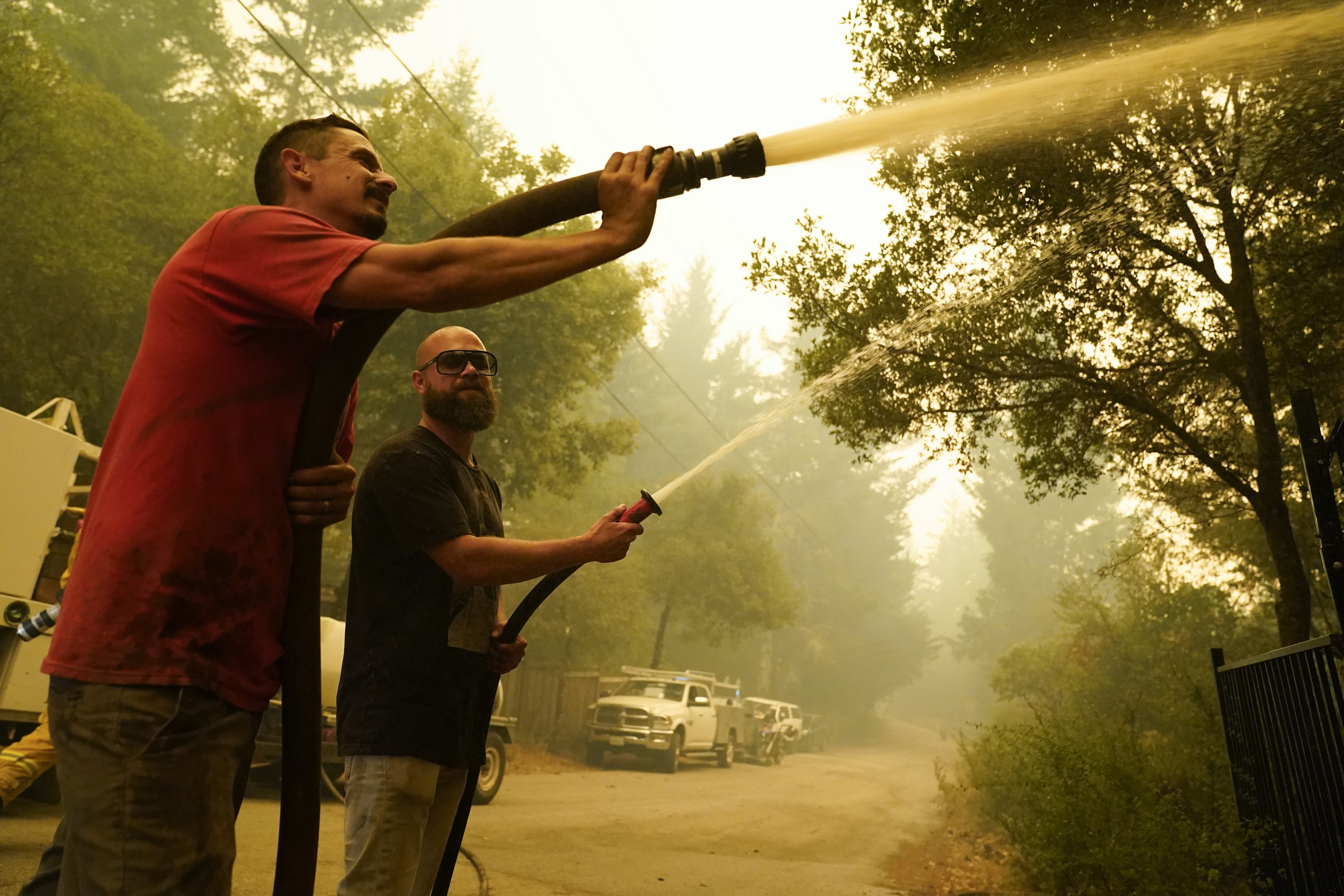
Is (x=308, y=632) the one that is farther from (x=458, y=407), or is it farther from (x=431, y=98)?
(x=431, y=98)

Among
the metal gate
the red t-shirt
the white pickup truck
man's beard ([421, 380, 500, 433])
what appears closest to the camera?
the red t-shirt

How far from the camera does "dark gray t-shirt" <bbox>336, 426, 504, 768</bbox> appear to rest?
324 cm

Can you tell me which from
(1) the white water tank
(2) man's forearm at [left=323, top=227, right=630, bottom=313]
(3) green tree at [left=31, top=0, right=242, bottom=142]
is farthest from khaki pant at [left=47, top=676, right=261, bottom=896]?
(3) green tree at [left=31, top=0, right=242, bottom=142]

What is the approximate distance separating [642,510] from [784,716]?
3262 cm

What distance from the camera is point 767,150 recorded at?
272 centimetres

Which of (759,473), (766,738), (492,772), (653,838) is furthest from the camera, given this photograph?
(759,473)

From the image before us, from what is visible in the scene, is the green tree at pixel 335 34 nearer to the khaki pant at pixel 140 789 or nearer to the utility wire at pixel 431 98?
the utility wire at pixel 431 98

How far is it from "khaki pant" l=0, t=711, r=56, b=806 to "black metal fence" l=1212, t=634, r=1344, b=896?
7663 millimetres

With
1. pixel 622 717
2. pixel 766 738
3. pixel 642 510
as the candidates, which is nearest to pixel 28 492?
pixel 642 510

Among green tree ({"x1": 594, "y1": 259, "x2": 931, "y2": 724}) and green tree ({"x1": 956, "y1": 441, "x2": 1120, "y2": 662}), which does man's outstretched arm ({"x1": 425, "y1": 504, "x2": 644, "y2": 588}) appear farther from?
green tree ({"x1": 956, "y1": 441, "x2": 1120, "y2": 662})

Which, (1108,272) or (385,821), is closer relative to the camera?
(385,821)

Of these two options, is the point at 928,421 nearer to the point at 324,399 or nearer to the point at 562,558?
the point at 562,558

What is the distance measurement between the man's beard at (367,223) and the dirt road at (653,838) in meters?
5.49

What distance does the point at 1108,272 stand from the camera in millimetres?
9648
